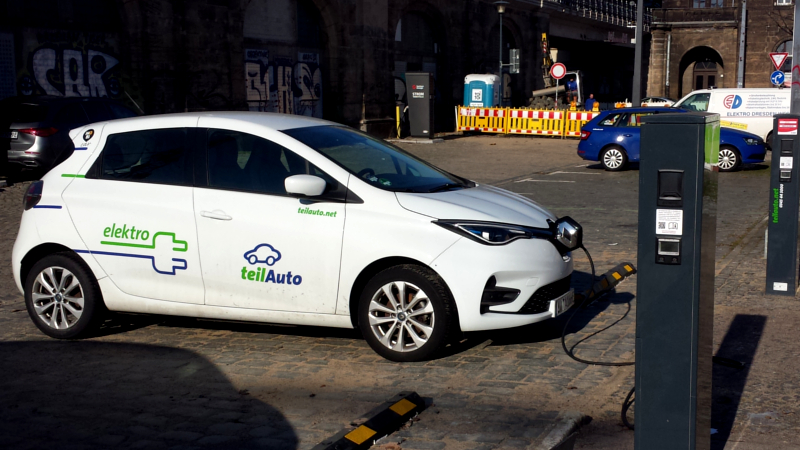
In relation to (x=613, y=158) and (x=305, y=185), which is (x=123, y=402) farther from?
(x=613, y=158)

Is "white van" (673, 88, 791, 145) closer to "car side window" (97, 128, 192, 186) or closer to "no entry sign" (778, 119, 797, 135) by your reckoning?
"no entry sign" (778, 119, 797, 135)

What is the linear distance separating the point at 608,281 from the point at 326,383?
133 inches

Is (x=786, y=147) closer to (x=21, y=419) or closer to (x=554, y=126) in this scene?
(x=21, y=419)

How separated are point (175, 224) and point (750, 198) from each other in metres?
11.4

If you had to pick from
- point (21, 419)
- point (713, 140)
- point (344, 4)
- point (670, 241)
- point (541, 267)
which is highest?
point (344, 4)

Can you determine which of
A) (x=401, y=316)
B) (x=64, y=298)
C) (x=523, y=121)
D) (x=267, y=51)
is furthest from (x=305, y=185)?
(x=523, y=121)

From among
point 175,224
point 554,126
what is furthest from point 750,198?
point 554,126

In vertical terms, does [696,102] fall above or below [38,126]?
above

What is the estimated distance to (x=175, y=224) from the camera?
20.6 feet

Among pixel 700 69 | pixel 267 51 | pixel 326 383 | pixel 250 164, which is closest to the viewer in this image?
pixel 326 383

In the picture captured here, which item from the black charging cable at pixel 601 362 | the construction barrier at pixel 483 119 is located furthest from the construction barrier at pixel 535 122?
the black charging cable at pixel 601 362

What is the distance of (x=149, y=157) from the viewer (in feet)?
21.6

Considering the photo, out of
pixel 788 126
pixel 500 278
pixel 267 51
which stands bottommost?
pixel 500 278

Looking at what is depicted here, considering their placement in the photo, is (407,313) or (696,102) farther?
(696,102)
